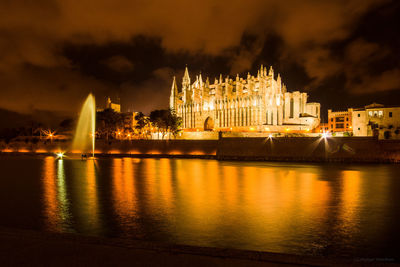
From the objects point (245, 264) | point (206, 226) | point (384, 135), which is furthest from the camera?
point (384, 135)

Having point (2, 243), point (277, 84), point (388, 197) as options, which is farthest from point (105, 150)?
point (2, 243)

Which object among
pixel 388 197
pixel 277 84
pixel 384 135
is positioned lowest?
pixel 388 197

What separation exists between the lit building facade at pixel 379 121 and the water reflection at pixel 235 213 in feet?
99.9

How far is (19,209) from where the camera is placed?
1052 centimetres

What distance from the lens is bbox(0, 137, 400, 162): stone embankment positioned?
31156 mm

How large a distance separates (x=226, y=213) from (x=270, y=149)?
27.2 metres

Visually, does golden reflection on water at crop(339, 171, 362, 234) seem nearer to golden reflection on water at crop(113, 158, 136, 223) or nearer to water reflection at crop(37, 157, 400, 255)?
water reflection at crop(37, 157, 400, 255)

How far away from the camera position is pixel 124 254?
4.93 meters

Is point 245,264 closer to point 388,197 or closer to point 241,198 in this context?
point 241,198

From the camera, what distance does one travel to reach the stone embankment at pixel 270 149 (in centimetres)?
3116

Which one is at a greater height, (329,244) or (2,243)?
(2,243)

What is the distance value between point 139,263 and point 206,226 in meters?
4.19

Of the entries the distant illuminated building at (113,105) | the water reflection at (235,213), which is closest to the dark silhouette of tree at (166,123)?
the water reflection at (235,213)

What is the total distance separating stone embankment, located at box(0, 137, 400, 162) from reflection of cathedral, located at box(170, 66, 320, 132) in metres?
23.4
